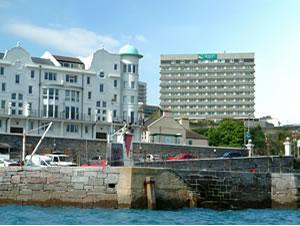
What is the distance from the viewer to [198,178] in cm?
2703

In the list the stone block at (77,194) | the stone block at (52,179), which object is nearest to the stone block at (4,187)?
the stone block at (52,179)

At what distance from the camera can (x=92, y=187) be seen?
25.2 meters

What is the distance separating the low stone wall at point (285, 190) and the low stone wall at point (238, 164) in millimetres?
9636

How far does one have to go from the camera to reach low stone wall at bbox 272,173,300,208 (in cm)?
3003

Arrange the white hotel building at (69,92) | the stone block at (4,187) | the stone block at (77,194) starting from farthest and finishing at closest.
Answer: the white hotel building at (69,92) → the stone block at (4,187) → the stone block at (77,194)

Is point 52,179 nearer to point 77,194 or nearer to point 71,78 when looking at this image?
point 77,194

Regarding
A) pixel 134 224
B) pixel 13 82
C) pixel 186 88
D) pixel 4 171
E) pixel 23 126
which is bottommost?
pixel 134 224

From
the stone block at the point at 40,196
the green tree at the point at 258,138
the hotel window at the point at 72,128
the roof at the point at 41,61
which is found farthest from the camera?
the green tree at the point at 258,138

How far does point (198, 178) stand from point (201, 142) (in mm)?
69015

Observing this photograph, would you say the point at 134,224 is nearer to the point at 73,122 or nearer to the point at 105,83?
the point at 73,122

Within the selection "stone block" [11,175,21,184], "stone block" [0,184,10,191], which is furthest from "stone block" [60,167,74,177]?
"stone block" [0,184,10,191]

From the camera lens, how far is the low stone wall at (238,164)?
40188mm

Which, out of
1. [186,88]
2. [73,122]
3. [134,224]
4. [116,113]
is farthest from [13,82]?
[186,88]

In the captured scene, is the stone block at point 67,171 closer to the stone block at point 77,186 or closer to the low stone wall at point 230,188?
the stone block at point 77,186
